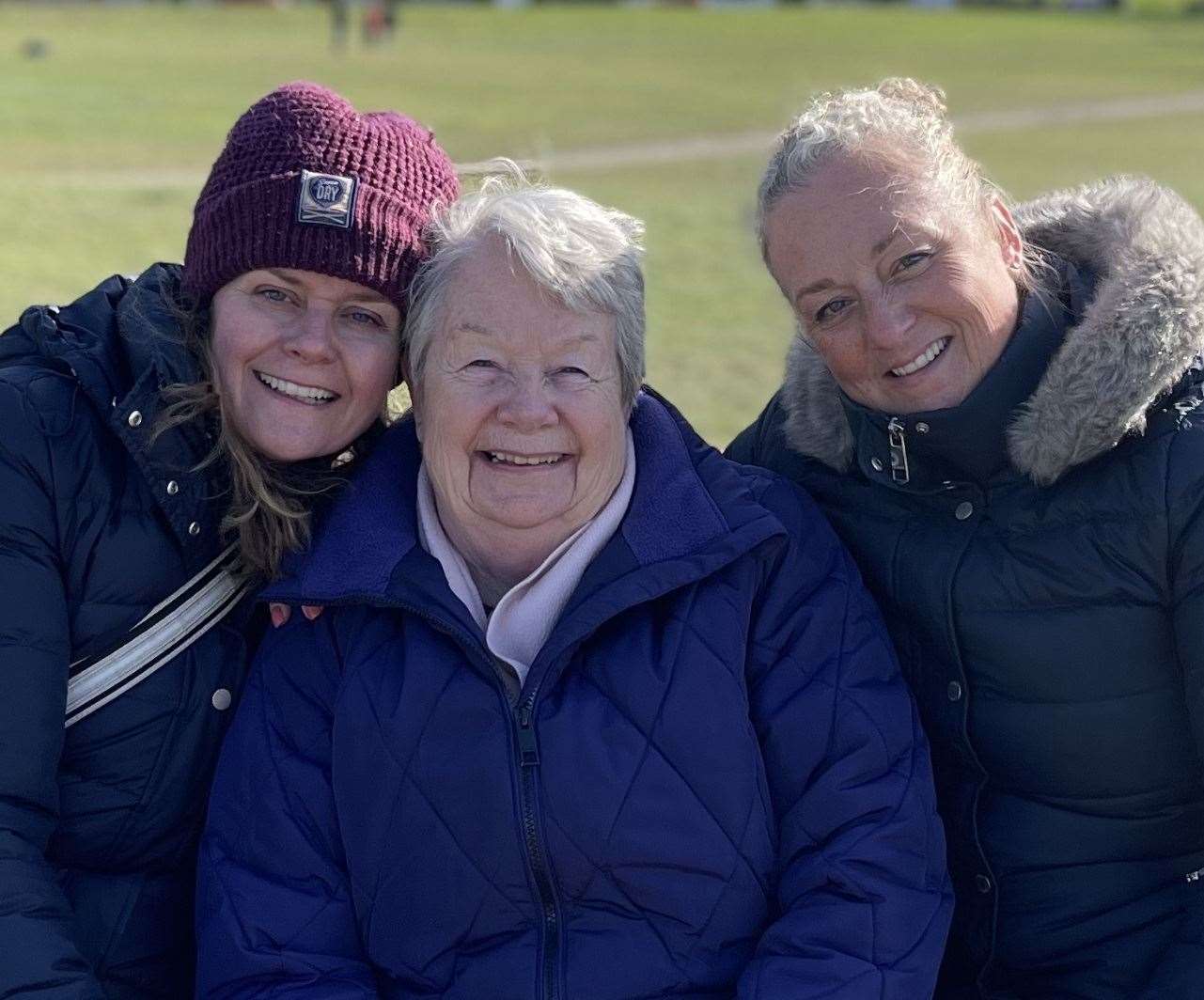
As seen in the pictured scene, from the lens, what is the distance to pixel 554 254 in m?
2.47

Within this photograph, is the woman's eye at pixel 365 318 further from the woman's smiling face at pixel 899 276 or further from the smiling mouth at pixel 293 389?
the woman's smiling face at pixel 899 276

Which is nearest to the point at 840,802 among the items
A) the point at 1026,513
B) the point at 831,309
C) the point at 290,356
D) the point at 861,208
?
the point at 1026,513

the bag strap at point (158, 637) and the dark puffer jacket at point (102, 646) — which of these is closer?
the dark puffer jacket at point (102, 646)

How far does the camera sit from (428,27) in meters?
52.9

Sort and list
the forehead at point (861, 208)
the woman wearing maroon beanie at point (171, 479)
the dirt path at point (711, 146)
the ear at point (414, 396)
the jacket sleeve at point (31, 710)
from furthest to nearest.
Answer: the dirt path at point (711, 146)
the ear at point (414, 396)
the forehead at point (861, 208)
the woman wearing maroon beanie at point (171, 479)
the jacket sleeve at point (31, 710)

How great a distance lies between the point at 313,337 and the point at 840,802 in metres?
1.18

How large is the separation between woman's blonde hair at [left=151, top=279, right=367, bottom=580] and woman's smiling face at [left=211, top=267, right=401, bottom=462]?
2cm

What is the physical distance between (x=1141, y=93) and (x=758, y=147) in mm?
13515

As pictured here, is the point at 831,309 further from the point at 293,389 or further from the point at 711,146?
the point at 711,146

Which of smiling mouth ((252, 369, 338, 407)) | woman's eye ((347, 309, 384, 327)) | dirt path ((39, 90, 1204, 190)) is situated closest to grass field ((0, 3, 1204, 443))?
dirt path ((39, 90, 1204, 190))

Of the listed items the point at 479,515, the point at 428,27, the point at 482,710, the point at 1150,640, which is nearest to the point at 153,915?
the point at 482,710

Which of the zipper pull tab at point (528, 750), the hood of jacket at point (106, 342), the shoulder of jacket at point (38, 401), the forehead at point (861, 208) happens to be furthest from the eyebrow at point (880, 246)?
the shoulder of jacket at point (38, 401)

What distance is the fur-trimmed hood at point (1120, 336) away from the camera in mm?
2404

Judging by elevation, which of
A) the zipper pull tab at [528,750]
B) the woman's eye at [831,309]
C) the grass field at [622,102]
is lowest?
the grass field at [622,102]
